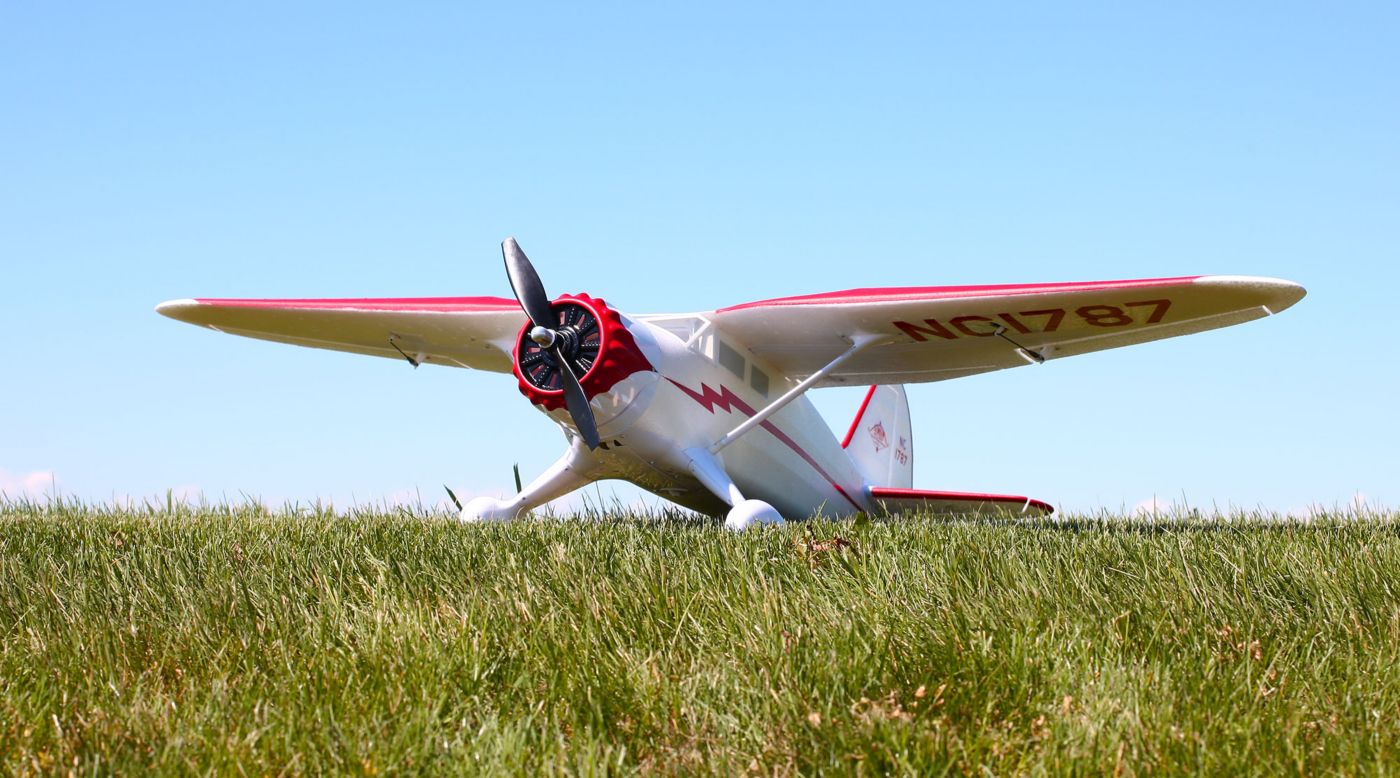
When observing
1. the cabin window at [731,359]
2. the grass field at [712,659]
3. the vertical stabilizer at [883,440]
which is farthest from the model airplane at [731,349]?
the grass field at [712,659]

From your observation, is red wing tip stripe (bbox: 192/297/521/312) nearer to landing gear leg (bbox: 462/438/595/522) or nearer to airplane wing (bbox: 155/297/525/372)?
airplane wing (bbox: 155/297/525/372)

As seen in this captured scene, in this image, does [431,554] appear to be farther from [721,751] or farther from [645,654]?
[721,751]

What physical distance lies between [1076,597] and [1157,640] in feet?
2.19

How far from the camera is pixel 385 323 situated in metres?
12.2

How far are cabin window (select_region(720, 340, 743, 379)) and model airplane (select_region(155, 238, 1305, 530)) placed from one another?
0.01m

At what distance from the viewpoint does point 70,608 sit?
5176mm

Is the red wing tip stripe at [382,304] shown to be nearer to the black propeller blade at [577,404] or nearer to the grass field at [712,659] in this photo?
the black propeller blade at [577,404]

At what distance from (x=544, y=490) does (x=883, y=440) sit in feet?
21.5

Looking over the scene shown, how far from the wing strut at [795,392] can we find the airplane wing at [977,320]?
0.09 metres

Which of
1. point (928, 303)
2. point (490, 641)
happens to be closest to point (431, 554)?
point (490, 641)

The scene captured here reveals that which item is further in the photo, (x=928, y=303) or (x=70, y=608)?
(x=928, y=303)

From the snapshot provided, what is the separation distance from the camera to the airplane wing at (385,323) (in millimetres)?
11844

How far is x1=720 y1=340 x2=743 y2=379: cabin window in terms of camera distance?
11.4 m

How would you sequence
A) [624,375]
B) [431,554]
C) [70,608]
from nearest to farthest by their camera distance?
[70,608] → [431,554] → [624,375]
